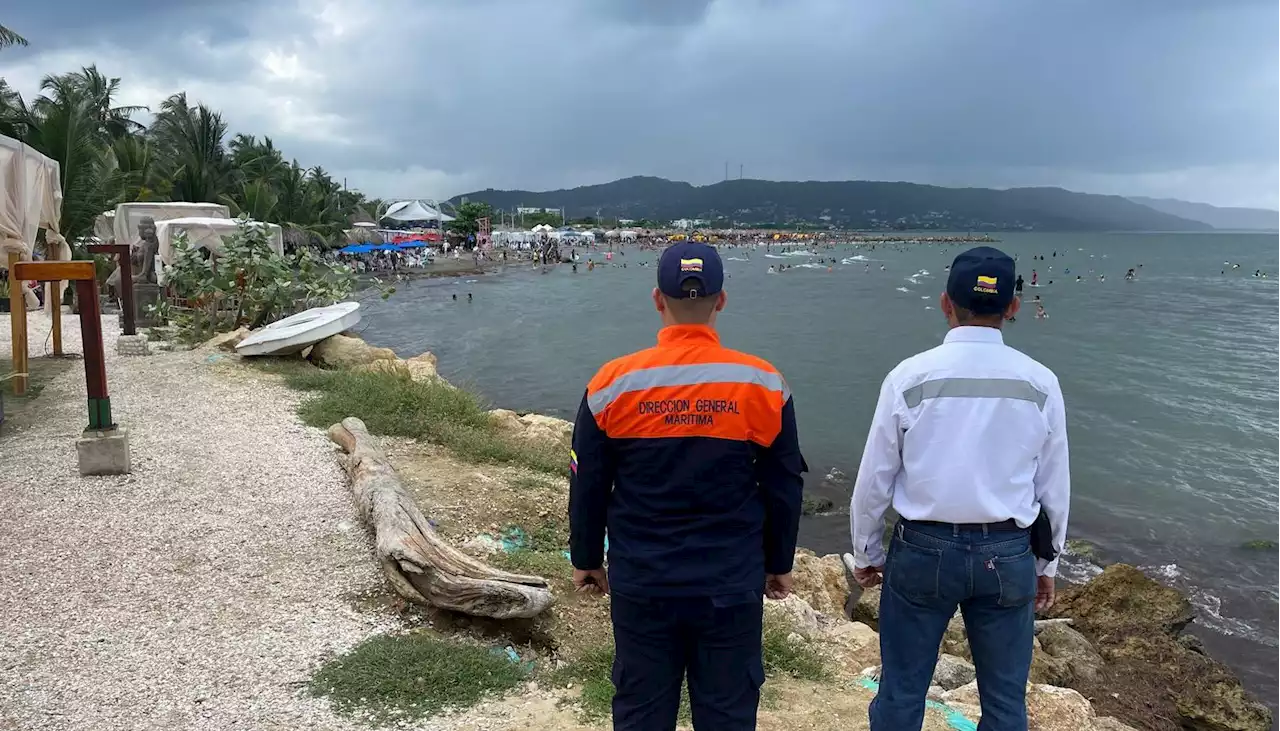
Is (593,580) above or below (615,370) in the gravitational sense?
below

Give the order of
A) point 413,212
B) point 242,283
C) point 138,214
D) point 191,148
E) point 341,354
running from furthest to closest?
point 413,212, point 191,148, point 138,214, point 242,283, point 341,354

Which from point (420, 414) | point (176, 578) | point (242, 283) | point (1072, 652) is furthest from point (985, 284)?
point (242, 283)

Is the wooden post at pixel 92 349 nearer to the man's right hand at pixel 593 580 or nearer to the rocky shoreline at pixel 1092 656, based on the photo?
the rocky shoreline at pixel 1092 656

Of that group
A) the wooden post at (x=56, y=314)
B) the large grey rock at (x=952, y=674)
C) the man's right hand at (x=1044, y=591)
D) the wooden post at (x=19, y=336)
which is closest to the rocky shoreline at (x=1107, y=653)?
the large grey rock at (x=952, y=674)

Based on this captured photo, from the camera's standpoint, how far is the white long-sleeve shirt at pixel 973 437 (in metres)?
2.42

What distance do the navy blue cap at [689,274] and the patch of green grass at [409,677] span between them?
2107 mm

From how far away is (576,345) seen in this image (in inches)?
1101

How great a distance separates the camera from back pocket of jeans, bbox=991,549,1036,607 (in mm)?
2426

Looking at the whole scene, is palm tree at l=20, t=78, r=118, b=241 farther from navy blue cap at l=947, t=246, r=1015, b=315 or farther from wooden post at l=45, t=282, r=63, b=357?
navy blue cap at l=947, t=246, r=1015, b=315

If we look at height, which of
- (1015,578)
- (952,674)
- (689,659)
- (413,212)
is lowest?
(952,674)

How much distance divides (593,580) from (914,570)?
0.99 meters

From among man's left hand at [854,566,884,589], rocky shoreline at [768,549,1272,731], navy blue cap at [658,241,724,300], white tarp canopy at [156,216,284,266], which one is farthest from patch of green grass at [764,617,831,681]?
white tarp canopy at [156,216,284,266]

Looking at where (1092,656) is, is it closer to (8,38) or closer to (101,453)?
(101,453)

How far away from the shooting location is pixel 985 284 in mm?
2512
